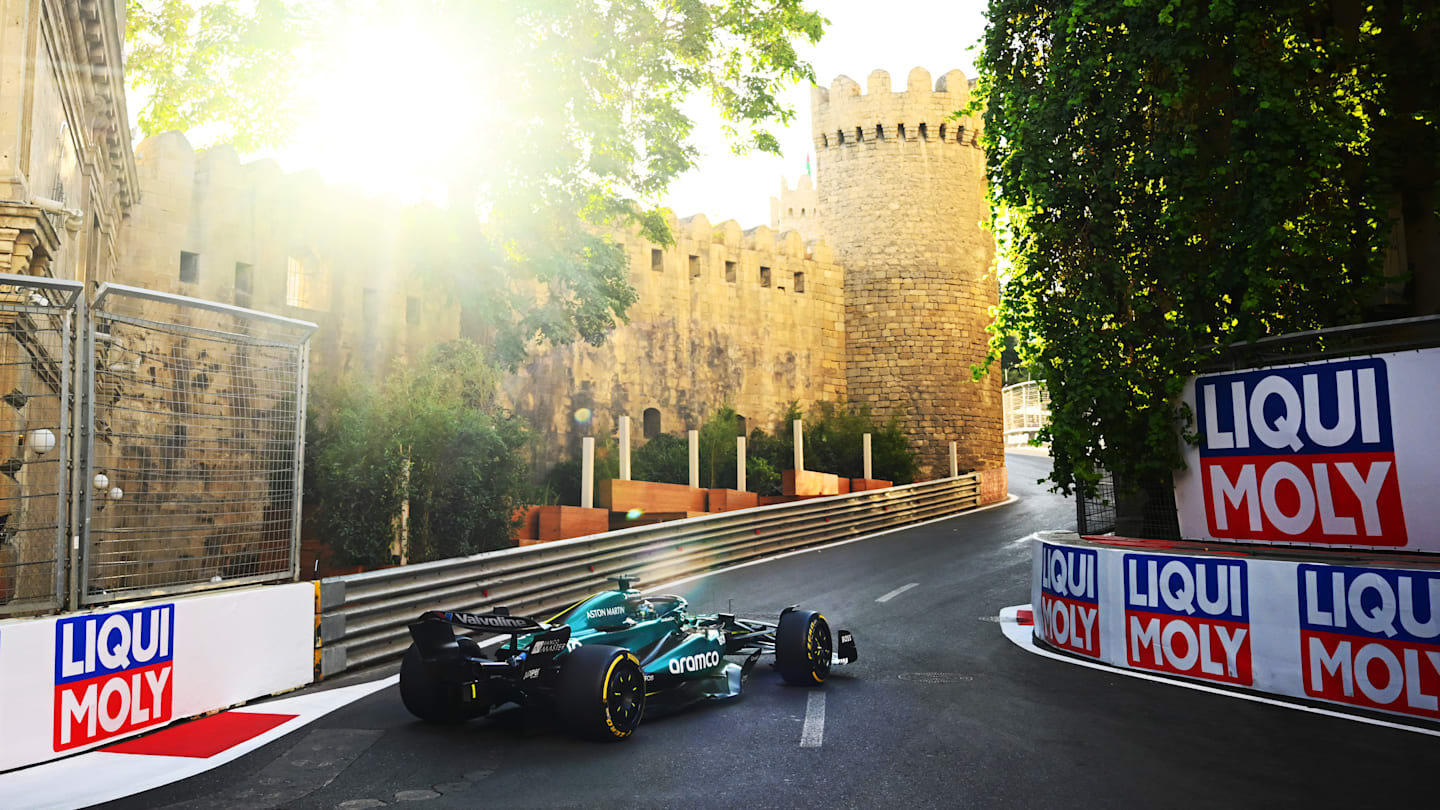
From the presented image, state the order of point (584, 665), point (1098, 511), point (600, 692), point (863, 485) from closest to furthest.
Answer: point (600, 692) < point (584, 665) < point (1098, 511) < point (863, 485)

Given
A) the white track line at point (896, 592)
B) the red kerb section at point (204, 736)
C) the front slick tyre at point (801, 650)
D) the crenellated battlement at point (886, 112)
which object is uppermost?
the crenellated battlement at point (886, 112)

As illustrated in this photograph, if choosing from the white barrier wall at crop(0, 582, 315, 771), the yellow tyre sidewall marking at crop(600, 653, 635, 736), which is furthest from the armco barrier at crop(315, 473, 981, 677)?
the yellow tyre sidewall marking at crop(600, 653, 635, 736)

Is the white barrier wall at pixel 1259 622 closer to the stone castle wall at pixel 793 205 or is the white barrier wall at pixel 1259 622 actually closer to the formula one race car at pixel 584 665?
the formula one race car at pixel 584 665

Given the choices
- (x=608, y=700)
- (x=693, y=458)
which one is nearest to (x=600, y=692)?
(x=608, y=700)

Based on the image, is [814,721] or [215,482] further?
[215,482]

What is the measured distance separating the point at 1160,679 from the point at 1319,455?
2450 millimetres

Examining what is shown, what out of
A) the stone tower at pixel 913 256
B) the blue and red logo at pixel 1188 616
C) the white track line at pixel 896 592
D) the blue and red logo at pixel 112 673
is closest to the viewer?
the blue and red logo at pixel 112 673

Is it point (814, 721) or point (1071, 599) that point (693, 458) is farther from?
point (814, 721)

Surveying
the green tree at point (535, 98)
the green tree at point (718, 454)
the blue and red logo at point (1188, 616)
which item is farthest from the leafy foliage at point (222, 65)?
the blue and red logo at point (1188, 616)

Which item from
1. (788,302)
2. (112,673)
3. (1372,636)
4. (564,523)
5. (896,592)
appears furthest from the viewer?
(788,302)

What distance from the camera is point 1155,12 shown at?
35.5ft

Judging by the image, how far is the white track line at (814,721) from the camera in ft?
22.3

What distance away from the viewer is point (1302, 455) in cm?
940

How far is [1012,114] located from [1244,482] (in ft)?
15.9
